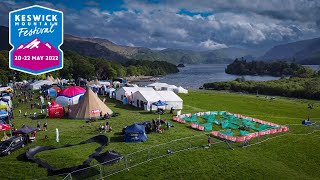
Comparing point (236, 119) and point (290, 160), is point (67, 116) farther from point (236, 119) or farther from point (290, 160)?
point (290, 160)

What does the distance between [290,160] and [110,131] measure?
18.7 m

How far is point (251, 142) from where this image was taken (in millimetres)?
30141

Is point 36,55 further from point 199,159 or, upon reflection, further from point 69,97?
point 69,97

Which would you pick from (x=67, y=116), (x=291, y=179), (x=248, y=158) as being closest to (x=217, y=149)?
(x=248, y=158)

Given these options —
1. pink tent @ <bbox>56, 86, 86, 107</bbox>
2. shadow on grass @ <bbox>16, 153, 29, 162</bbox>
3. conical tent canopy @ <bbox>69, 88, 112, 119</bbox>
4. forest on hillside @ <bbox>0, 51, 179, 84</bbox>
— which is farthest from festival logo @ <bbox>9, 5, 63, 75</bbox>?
forest on hillside @ <bbox>0, 51, 179, 84</bbox>

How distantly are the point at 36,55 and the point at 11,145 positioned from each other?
1309cm

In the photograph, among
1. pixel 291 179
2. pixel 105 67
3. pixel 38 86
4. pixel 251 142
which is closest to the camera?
pixel 291 179

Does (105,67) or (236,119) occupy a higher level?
(105,67)

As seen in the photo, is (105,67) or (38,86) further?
(105,67)

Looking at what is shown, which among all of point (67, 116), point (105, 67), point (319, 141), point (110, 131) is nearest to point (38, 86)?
point (67, 116)

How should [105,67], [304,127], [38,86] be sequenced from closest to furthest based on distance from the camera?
[304,127] → [38,86] → [105,67]

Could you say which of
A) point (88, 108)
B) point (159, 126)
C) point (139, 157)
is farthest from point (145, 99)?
point (139, 157)

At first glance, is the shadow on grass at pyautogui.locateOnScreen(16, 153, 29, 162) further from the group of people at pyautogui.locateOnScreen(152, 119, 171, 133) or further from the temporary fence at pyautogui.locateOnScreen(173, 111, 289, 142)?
the temporary fence at pyautogui.locateOnScreen(173, 111, 289, 142)

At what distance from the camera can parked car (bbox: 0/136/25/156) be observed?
2541cm
